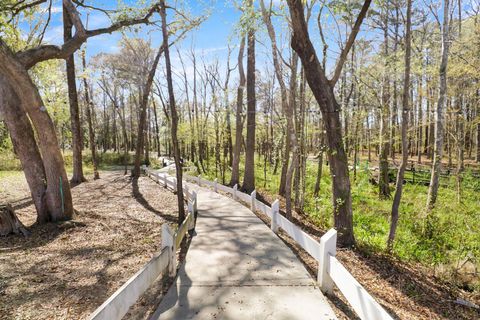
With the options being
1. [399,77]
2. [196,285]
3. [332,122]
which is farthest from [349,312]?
[399,77]

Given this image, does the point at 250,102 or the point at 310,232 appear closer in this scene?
the point at 310,232

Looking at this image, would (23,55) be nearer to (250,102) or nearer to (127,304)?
(127,304)

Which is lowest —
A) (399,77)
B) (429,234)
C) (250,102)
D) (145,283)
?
(429,234)

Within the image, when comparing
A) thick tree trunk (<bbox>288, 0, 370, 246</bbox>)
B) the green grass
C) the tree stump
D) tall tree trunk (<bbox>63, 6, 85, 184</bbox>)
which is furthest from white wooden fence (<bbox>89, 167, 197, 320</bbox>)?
tall tree trunk (<bbox>63, 6, 85, 184</bbox>)

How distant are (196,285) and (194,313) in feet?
2.73

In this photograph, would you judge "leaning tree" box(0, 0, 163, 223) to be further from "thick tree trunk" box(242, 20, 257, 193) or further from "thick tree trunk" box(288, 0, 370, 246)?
"thick tree trunk" box(242, 20, 257, 193)

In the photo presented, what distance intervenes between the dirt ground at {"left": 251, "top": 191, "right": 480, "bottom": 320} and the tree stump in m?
6.47

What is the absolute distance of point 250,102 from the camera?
592 inches

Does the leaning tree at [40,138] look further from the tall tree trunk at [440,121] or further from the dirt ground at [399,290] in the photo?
the tall tree trunk at [440,121]

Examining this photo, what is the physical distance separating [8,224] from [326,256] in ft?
24.0

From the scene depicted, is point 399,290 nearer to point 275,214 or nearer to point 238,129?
point 275,214

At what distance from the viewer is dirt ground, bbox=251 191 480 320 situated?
14.5 ft

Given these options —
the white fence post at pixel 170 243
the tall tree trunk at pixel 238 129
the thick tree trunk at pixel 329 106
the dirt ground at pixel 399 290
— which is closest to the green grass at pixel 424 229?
the dirt ground at pixel 399 290

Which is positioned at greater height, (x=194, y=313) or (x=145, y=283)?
(x=145, y=283)
